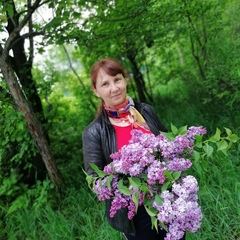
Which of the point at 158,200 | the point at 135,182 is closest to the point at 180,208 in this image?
the point at 158,200

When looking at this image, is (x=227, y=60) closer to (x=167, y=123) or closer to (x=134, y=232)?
(x=167, y=123)

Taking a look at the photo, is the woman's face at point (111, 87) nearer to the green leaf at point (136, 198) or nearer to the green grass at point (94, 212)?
the green leaf at point (136, 198)

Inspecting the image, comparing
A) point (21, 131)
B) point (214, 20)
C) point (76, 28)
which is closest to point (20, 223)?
point (21, 131)

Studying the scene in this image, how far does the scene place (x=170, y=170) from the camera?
1242 millimetres

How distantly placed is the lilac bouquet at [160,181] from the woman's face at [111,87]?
41cm

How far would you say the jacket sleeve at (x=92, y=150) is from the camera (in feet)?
5.49

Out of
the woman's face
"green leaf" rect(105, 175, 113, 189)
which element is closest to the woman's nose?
the woman's face

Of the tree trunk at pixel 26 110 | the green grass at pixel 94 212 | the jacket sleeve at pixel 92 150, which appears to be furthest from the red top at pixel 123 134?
the tree trunk at pixel 26 110

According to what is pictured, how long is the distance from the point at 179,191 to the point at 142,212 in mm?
610

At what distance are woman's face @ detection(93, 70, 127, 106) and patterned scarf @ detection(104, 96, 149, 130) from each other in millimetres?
55

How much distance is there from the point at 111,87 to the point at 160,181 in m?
0.68

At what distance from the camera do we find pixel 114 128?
1.77 m

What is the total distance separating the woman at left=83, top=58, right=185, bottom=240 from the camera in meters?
1.70

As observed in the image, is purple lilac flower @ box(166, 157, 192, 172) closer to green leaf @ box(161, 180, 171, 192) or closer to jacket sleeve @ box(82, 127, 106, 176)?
green leaf @ box(161, 180, 171, 192)
